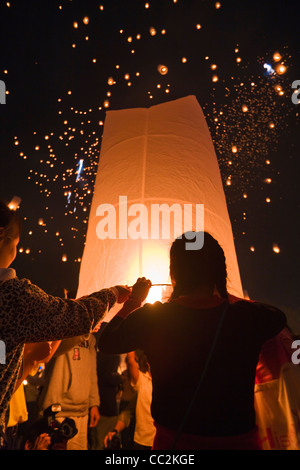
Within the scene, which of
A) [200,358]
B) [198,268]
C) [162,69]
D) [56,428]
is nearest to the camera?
[200,358]

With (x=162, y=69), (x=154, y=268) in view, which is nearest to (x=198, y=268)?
(x=154, y=268)

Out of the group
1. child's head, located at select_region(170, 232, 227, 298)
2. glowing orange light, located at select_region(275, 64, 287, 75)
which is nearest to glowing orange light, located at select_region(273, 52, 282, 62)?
glowing orange light, located at select_region(275, 64, 287, 75)

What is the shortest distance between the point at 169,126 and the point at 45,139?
3.25 meters

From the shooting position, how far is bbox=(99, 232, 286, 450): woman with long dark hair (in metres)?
1.03

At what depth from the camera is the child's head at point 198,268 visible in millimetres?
1283

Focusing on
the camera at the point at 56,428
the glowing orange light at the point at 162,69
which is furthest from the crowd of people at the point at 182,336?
the glowing orange light at the point at 162,69

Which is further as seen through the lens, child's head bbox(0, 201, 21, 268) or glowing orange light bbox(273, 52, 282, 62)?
glowing orange light bbox(273, 52, 282, 62)

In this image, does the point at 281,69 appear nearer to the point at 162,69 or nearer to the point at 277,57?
the point at 277,57

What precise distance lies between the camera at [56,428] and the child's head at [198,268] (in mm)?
2348

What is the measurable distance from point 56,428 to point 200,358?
2419 millimetres

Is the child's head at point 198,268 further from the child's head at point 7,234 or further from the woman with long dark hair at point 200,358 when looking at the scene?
the child's head at point 7,234

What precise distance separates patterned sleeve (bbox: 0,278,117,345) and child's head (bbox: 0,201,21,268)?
→ 220 millimetres

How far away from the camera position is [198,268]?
1307 millimetres

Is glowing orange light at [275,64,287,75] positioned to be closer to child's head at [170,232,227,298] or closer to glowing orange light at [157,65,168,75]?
Result: glowing orange light at [157,65,168,75]
